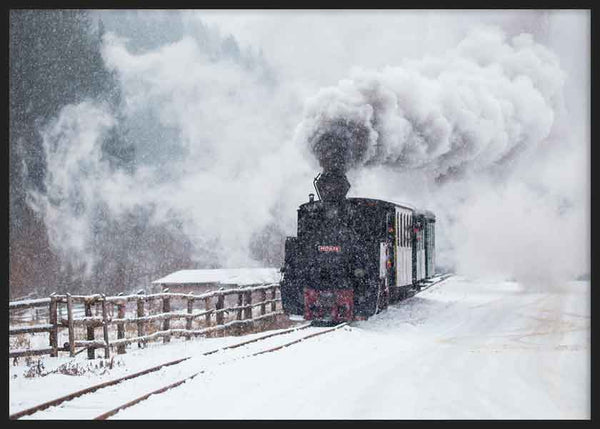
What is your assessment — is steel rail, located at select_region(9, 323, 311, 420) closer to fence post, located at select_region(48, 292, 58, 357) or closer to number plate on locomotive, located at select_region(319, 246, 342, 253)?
fence post, located at select_region(48, 292, 58, 357)

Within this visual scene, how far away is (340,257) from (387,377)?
6359 mm

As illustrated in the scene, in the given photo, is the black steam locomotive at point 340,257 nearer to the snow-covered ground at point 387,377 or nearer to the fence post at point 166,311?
the snow-covered ground at point 387,377

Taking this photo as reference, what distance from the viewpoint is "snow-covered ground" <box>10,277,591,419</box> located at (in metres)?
6.71

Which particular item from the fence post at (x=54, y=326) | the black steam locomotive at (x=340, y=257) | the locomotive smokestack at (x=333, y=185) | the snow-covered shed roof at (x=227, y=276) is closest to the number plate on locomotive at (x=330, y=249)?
the black steam locomotive at (x=340, y=257)

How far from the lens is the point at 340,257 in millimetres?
14531

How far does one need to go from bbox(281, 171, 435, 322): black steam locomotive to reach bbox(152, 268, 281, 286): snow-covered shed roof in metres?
17.6

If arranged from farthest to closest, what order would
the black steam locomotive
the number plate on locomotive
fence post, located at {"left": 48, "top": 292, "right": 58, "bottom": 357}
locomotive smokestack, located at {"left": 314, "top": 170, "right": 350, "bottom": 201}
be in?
locomotive smokestack, located at {"left": 314, "top": 170, "right": 350, "bottom": 201}, the number plate on locomotive, the black steam locomotive, fence post, located at {"left": 48, "top": 292, "right": 58, "bottom": 357}

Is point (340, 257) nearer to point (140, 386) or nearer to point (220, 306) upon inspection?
point (220, 306)

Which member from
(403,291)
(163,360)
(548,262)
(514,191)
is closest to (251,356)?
(163,360)

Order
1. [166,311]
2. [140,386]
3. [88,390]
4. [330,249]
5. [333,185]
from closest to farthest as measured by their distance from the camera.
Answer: [88,390]
[140,386]
[166,311]
[330,249]
[333,185]

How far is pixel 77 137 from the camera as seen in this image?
38.9 m

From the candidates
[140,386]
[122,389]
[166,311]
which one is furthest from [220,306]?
[122,389]

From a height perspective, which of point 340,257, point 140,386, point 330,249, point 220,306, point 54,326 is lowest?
point 220,306

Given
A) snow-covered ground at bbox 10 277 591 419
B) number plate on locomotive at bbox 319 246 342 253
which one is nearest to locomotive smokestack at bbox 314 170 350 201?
number plate on locomotive at bbox 319 246 342 253
